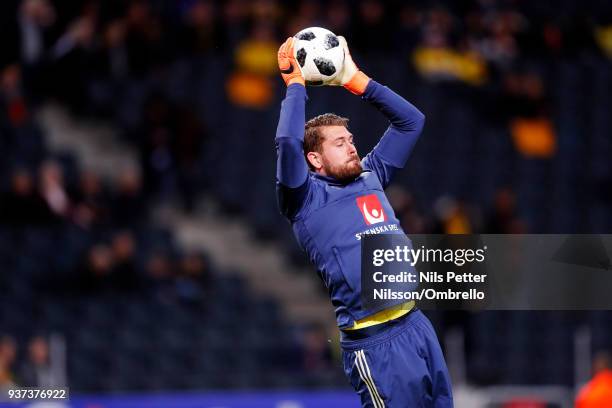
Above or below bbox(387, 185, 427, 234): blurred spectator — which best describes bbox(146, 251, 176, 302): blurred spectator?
below

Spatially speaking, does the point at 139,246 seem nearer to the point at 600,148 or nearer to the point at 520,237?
the point at 600,148

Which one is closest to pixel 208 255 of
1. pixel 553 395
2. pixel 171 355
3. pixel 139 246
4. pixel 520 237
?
pixel 139 246

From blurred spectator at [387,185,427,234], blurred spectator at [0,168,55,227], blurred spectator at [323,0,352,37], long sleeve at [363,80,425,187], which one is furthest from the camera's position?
blurred spectator at [323,0,352,37]

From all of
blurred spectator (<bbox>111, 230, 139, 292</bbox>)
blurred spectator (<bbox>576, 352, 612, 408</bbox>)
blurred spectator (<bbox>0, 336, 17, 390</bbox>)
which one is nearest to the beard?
blurred spectator (<bbox>576, 352, 612, 408</bbox>)

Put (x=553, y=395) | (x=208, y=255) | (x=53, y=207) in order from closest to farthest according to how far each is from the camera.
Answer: (x=553, y=395) → (x=53, y=207) → (x=208, y=255)

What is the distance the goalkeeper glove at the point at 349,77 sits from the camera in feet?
21.2

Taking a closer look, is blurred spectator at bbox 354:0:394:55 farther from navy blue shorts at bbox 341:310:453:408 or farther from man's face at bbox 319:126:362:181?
navy blue shorts at bbox 341:310:453:408

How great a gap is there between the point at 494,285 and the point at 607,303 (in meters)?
0.67

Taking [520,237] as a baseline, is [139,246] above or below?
above

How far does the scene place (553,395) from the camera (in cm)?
1362

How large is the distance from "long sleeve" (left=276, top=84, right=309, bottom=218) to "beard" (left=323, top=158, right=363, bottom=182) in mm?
208

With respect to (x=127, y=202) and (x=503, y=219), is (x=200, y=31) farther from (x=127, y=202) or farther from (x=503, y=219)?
(x=503, y=219)

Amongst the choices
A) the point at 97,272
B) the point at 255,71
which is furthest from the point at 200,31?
the point at 97,272

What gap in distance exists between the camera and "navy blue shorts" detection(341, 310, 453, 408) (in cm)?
605
